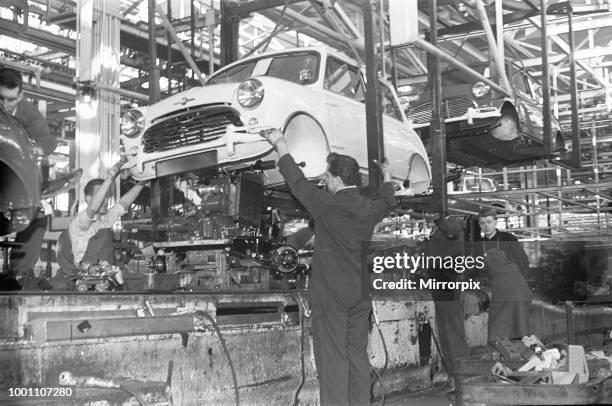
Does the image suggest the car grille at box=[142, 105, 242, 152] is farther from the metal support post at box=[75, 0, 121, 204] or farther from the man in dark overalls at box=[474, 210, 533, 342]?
the man in dark overalls at box=[474, 210, 533, 342]

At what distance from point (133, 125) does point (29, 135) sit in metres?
2.44

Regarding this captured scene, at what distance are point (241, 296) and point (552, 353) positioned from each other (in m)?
1.84

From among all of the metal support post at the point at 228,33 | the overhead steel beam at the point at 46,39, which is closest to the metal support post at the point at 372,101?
the metal support post at the point at 228,33

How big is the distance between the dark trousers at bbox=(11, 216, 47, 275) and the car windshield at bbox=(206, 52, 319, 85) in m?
3.41

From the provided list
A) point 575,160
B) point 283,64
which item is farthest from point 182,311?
point 575,160

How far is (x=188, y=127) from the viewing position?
6086 millimetres

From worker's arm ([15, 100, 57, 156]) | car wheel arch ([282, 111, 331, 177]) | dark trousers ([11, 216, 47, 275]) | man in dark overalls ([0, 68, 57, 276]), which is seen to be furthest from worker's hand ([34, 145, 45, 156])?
car wheel arch ([282, 111, 331, 177])

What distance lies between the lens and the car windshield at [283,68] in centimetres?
684

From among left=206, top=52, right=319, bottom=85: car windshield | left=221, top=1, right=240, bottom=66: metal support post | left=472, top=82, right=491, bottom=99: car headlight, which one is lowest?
left=206, top=52, right=319, bottom=85: car windshield

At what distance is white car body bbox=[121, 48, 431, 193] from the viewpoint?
5844 millimetres

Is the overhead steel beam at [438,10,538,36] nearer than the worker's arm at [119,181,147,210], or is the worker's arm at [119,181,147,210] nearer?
the worker's arm at [119,181,147,210]

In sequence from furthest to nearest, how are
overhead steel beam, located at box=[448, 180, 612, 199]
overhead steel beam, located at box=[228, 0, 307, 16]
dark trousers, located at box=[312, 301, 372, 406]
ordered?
overhead steel beam, located at box=[448, 180, 612, 199], overhead steel beam, located at box=[228, 0, 307, 16], dark trousers, located at box=[312, 301, 372, 406]

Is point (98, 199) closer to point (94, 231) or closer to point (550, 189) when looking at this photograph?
point (94, 231)

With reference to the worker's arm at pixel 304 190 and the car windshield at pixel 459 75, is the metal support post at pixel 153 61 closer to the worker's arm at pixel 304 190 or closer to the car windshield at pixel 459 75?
the worker's arm at pixel 304 190
